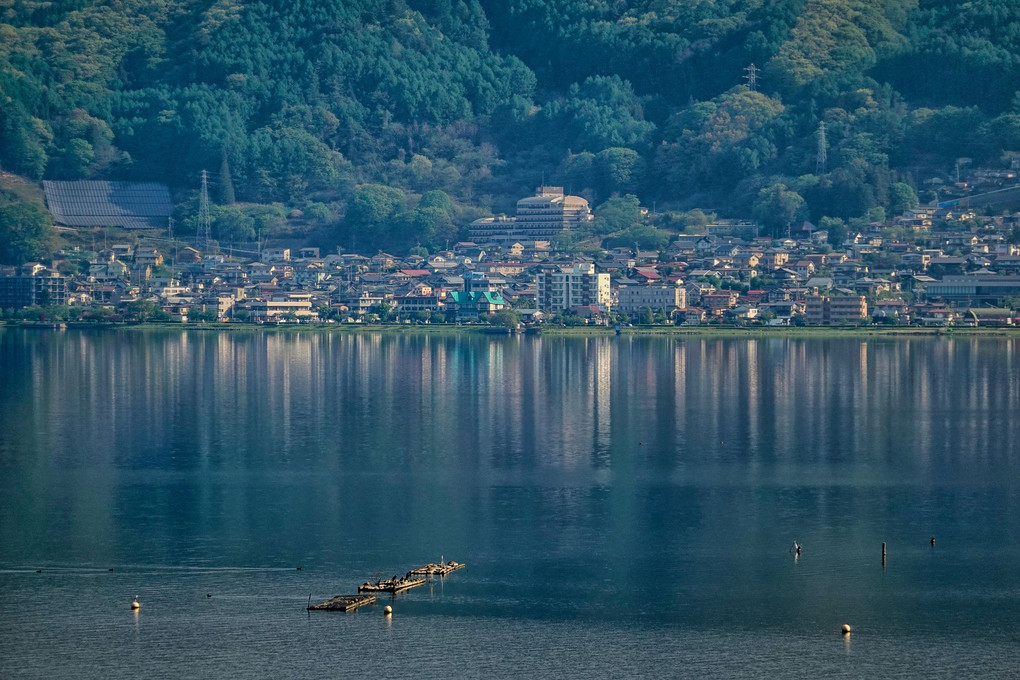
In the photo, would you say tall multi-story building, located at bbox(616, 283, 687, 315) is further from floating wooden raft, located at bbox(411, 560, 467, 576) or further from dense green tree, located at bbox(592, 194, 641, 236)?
floating wooden raft, located at bbox(411, 560, 467, 576)

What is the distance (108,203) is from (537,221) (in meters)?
23.4

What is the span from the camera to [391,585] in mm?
23484

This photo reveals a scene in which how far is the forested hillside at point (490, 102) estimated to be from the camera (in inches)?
3743

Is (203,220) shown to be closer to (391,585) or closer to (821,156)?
(821,156)

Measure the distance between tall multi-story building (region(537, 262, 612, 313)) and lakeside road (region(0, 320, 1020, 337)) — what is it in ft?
6.67

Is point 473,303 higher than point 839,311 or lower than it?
higher

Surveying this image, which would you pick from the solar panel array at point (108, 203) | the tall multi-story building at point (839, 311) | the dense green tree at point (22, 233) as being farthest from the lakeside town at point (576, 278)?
the dense green tree at point (22, 233)

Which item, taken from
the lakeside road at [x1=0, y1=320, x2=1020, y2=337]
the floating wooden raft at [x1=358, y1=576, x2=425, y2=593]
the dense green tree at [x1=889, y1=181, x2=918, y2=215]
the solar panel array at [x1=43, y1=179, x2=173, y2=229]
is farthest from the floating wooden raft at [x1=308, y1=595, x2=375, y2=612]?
the solar panel array at [x1=43, y1=179, x2=173, y2=229]

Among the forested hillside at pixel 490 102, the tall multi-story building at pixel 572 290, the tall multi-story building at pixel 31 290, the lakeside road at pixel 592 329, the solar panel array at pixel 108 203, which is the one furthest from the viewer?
the solar panel array at pixel 108 203

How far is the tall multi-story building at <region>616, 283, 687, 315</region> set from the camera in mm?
76812

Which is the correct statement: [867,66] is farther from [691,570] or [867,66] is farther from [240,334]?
[691,570]

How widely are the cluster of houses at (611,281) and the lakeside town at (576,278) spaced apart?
0.09 meters

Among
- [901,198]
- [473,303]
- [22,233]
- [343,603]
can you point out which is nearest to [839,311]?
[473,303]

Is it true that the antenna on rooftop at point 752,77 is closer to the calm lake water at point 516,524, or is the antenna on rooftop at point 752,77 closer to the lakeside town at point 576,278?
the lakeside town at point 576,278
